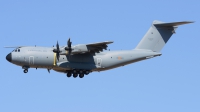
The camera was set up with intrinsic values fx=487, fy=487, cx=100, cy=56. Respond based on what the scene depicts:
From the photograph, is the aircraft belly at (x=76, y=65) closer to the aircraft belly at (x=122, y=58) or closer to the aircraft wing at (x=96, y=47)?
the aircraft belly at (x=122, y=58)

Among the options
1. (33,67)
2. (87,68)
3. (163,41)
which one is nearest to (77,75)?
(87,68)

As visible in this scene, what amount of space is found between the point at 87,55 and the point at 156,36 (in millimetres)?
5063

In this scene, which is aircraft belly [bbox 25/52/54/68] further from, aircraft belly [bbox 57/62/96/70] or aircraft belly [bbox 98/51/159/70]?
aircraft belly [bbox 98/51/159/70]

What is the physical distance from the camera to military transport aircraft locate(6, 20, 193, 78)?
A: 1188 inches

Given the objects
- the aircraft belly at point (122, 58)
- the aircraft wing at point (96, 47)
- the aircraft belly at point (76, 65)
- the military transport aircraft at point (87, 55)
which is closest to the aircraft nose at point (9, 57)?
the military transport aircraft at point (87, 55)

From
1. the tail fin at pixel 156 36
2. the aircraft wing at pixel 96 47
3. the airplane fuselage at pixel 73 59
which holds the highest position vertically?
the tail fin at pixel 156 36

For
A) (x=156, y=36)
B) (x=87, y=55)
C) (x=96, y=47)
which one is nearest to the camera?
(x=96, y=47)

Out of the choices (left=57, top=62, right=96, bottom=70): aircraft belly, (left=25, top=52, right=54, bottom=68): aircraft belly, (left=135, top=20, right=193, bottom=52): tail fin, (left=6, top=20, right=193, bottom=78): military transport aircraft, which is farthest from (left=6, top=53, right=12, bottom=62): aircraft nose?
(left=135, top=20, right=193, bottom=52): tail fin

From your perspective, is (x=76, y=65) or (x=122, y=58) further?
(x=122, y=58)

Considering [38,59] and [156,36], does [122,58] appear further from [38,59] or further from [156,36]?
[38,59]

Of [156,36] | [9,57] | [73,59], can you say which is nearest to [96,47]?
[73,59]

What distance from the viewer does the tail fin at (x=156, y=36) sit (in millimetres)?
32781

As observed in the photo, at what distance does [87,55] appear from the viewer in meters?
31.4

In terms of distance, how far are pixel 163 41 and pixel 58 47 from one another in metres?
7.43
